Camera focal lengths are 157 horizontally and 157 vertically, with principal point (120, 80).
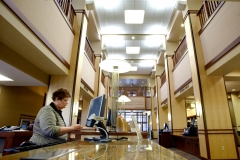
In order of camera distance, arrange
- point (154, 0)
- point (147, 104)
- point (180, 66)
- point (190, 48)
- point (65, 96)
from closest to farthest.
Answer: point (65, 96)
point (190, 48)
point (154, 0)
point (180, 66)
point (147, 104)

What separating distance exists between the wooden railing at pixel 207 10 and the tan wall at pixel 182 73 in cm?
135

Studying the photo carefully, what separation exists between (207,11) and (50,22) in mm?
4358

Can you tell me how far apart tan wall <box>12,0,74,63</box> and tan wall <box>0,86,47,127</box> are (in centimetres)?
275

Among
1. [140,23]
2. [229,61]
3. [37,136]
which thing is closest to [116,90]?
[37,136]

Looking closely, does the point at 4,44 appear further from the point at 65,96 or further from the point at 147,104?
the point at 147,104

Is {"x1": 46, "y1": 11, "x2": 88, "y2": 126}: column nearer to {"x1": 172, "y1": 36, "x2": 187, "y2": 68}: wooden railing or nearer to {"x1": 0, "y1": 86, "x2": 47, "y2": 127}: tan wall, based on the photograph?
{"x1": 0, "y1": 86, "x2": 47, "y2": 127}: tan wall

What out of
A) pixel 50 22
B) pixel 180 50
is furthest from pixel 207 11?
pixel 50 22

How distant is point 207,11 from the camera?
466 cm

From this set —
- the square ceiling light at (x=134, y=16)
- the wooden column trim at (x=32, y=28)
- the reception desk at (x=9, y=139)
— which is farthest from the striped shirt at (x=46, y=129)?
the square ceiling light at (x=134, y=16)

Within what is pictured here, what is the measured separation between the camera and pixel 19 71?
3.62 m

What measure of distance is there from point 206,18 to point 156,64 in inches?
240

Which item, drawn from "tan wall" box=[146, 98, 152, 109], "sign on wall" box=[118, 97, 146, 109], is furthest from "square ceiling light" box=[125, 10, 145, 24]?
"tan wall" box=[146, 98, 152, 109]

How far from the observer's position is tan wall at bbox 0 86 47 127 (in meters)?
5.30

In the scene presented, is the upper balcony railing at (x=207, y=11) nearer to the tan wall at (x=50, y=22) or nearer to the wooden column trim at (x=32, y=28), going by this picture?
the tan wall at (x=50, y=22)
